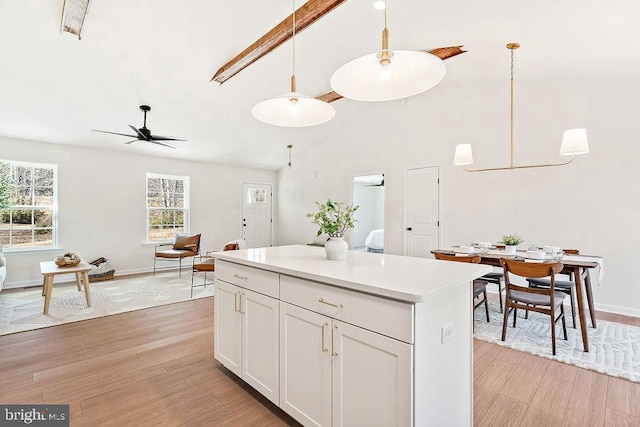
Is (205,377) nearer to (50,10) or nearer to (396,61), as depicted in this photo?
(396,61)

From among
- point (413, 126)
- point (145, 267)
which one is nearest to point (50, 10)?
point (145, 267)

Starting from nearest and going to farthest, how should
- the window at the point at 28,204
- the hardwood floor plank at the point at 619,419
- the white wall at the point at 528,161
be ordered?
the hardwood floor plank at the point at 619,419, the white wall at the point at 528,161, the window at the point at 28,204

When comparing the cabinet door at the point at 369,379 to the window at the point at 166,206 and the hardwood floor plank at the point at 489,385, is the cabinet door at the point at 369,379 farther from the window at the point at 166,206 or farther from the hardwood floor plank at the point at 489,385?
the window at the point at 166,206

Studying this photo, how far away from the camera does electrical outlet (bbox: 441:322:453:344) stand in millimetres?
1368

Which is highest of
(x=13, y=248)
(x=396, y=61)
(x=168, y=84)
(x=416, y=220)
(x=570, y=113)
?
(x=168, y=84)

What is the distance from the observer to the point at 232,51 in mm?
3721

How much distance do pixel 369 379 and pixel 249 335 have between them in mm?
951

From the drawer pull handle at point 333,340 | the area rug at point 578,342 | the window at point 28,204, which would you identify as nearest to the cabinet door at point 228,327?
the drawer pull handle at point 333,340

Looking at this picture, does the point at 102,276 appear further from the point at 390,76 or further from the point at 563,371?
the point at 563,371

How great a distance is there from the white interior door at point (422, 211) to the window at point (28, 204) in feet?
19.9

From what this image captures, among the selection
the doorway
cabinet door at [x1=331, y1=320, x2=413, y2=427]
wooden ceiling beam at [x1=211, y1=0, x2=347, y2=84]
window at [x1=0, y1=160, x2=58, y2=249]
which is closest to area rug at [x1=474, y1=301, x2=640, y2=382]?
cabinet door at [x1=331, y1=320, x2=413, y2=427]

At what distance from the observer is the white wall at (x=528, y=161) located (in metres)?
3.70

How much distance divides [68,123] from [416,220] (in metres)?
5.73

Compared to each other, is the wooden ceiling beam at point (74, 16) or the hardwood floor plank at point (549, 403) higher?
the wooden ceiling beam at point (74, 16)
